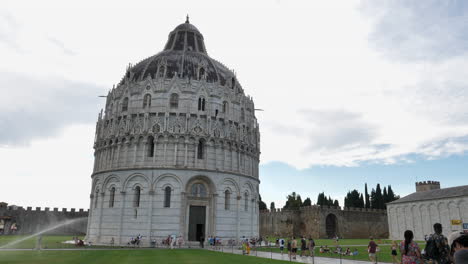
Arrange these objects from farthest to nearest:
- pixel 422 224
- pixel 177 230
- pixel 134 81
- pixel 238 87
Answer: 1. pixel 422 224
2. pixel 238 87
3. pixel 134 81
4. pixel 177 230

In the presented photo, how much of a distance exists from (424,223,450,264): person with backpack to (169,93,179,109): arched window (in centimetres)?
4025

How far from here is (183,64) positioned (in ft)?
169

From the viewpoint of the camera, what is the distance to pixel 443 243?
9.37m

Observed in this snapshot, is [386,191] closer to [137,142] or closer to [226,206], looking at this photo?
[226,206]

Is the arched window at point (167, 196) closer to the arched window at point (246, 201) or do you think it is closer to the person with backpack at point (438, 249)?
the arched window at point (246, 201)

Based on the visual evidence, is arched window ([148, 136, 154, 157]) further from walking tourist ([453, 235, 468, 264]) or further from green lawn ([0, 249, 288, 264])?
walking tourist ([453, 235, 468, 264])

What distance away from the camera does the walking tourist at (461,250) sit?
5.86 metres

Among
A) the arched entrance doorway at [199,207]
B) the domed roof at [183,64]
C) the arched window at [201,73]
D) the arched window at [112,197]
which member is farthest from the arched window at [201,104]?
the arched window at [112,197]

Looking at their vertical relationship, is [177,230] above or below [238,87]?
below

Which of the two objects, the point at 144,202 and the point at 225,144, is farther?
the point at 225,144

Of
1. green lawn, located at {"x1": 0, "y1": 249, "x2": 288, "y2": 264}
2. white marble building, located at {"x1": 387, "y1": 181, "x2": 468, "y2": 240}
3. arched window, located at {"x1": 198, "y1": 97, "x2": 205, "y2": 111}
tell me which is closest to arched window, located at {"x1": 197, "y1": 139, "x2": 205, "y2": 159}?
arched window, located at {"x1": 198, "y1": 97, "x2": 205, "y2": 111}

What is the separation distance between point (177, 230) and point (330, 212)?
152 feet

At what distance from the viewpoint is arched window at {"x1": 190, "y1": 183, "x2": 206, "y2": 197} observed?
45.1 m

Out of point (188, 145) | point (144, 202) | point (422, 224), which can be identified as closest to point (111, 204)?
point (144, 202)
